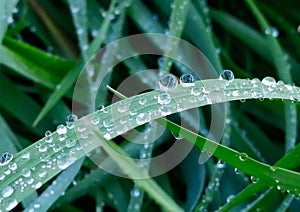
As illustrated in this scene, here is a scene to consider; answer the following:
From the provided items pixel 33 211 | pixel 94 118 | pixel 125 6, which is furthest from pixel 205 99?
pixel 125 6

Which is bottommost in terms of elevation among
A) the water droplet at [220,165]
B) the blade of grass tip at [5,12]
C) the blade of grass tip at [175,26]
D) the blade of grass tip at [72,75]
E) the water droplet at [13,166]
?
the water droplet at [220,165]

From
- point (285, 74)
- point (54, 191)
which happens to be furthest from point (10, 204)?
point (285, 74)

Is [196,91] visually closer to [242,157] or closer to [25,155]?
[242,157]

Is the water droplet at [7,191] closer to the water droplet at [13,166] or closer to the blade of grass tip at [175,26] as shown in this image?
the water droplet at [13,166]

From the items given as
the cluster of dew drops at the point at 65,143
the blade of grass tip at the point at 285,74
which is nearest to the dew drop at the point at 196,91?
the cluster of dew drops at the point at 65,143

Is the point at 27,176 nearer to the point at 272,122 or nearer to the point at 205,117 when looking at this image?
the point at 205,117

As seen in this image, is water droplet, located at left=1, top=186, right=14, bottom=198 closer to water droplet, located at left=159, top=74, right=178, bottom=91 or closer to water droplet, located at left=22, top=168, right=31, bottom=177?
water droplet, located at left=22, top=168, right=31, bottom=177
